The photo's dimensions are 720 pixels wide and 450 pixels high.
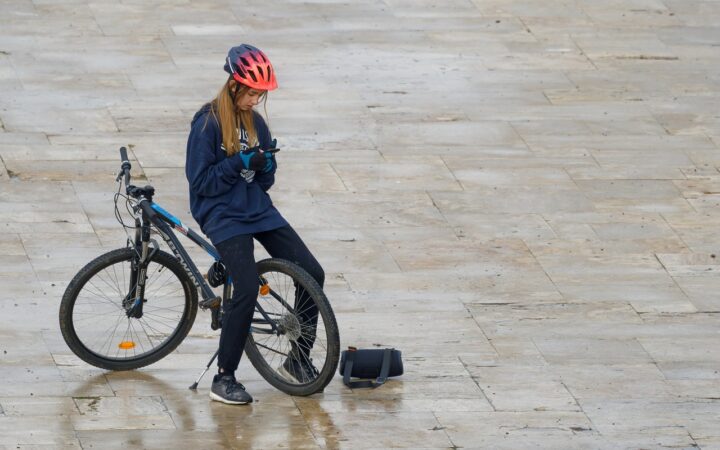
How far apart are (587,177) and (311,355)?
4.35m

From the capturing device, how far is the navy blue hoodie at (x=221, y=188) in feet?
28.6

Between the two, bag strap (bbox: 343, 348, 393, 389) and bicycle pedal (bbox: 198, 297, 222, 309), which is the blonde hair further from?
bag strap (bbox: 343, 348, 393, 389)

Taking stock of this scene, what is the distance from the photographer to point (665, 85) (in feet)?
50.0

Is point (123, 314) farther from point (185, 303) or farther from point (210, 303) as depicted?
point (210, 303)

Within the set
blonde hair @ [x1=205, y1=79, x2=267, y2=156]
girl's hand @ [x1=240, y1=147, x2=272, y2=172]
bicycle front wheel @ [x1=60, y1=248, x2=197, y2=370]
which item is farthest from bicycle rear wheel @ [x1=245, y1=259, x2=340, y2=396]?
blonde hair @ [x1=205, y1=79, x2=267, y2=156]

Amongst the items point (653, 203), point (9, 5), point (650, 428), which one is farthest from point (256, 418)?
point (9, 5)

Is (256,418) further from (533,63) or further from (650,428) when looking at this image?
(533,63)

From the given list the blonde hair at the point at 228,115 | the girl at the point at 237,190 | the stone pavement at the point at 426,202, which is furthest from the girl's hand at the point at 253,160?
the stone pavement at the point at 426,202

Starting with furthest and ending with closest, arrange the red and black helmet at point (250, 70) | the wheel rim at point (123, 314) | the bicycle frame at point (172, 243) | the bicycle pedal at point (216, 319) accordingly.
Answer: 1. the wheel rim at point (123, 314)
2. the bicycle pedal at point (216, 319)
3. the bicycle frame at point (172, 243)
4. the red and black helmet at point (250, 70)

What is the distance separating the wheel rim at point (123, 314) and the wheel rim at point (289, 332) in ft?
1.65

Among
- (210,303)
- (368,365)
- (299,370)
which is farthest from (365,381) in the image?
(210,303)

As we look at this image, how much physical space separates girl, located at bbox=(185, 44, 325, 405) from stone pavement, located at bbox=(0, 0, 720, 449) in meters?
0.46

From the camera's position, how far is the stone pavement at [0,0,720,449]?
8.91 metres

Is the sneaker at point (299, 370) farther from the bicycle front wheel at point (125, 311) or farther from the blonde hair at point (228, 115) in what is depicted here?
the blonde hair at point (228, 115)
